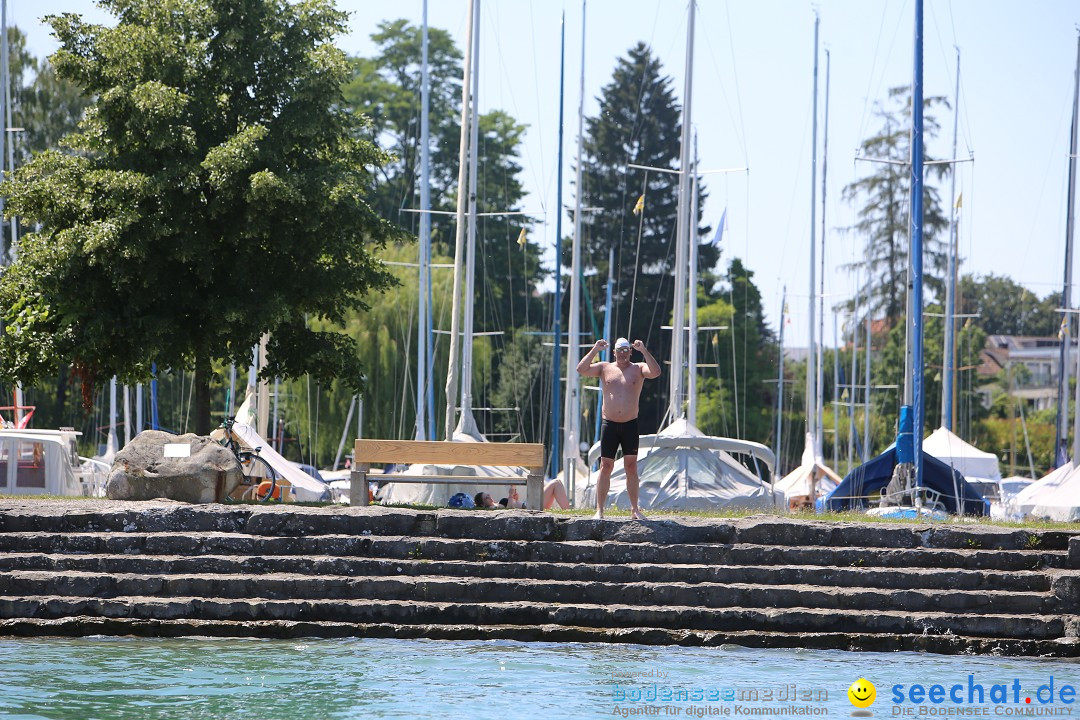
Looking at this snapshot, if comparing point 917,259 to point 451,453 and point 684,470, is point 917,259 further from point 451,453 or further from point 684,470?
point 451,453

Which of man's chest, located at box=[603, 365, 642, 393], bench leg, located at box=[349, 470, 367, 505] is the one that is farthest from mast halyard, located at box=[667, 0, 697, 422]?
man's chest, located at box=[603, 365, 642, 393]

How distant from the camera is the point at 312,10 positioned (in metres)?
17.4

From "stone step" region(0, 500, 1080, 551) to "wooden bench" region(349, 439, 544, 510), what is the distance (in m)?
1.37

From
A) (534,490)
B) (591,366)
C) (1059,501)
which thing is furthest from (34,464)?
(1059,501)

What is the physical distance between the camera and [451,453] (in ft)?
48.0

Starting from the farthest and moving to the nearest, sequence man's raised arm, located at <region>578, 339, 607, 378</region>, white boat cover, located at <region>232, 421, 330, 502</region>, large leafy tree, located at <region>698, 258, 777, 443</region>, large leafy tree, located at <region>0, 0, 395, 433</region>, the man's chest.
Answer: large leafy tree, located at <region>698, 258, 777, 443</region>, white boat cover, located at <region>232, 421, 330, 502</region>, large leafy tree, located at <region>0, 0, 395, 433</region>, man's raised arm, located at <region>578, 339, 607, 378</region>, the man's chest

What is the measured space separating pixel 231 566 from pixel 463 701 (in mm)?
4092

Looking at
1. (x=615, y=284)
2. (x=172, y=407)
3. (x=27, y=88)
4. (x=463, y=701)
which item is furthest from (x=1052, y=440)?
(x=463, y=701)

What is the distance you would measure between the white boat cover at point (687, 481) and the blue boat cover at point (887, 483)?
147 centimetres

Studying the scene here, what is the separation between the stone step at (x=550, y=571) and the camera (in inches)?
481

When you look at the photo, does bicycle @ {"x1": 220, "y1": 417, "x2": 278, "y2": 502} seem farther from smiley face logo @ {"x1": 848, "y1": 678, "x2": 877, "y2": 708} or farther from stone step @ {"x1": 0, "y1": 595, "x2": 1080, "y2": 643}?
smiley face logo @ {"x1": 848, "y1": 678, "x2": 877, "y2": 708}

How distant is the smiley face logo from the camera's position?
9.05 m

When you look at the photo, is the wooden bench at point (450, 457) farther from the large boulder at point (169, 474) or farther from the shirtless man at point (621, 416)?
the large boulder at point (169, 474)

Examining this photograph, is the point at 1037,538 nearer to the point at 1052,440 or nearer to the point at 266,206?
the point at 266,206
